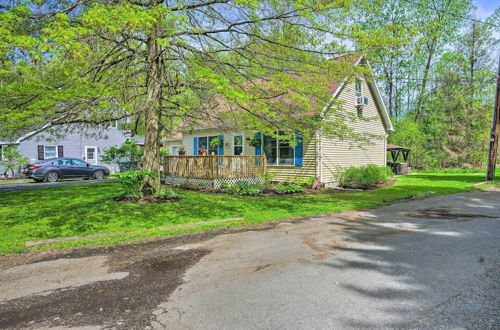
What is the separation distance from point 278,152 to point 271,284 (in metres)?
12.4

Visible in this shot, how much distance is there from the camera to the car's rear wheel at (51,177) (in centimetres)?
1875

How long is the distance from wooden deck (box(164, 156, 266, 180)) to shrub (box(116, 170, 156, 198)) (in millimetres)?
3835

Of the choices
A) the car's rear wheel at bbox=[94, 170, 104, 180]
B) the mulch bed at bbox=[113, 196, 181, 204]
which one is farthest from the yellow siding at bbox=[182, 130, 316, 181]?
the car's rear wheel at bbox=[94, 170, 104, 180]

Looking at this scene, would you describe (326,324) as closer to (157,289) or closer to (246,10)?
(157,289)

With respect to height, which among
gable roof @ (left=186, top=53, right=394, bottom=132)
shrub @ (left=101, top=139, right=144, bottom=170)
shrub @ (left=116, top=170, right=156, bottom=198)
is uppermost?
gable roof @ (left=186, top=53, right=394, bottom=132)

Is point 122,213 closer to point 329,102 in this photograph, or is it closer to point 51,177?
point 329,102

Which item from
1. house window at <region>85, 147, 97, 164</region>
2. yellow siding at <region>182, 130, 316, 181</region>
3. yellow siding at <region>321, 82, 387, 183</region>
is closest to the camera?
yellow siding at <region>182, 130, 316, 181</region>

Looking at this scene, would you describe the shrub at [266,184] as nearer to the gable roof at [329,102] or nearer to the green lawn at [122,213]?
the green lawn at [122,213]

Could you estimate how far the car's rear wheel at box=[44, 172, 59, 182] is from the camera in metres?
18.8

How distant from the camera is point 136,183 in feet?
33.0

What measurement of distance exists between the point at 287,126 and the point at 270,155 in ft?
22.0

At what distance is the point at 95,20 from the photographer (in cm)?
593

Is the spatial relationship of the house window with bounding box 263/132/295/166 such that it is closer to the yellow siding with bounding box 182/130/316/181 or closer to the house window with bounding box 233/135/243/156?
the yellow siding with bounding box 182/130/316/181

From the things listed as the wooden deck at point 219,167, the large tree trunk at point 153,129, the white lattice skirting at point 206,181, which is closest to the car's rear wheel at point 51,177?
the white lattice skirting at point 206,181
